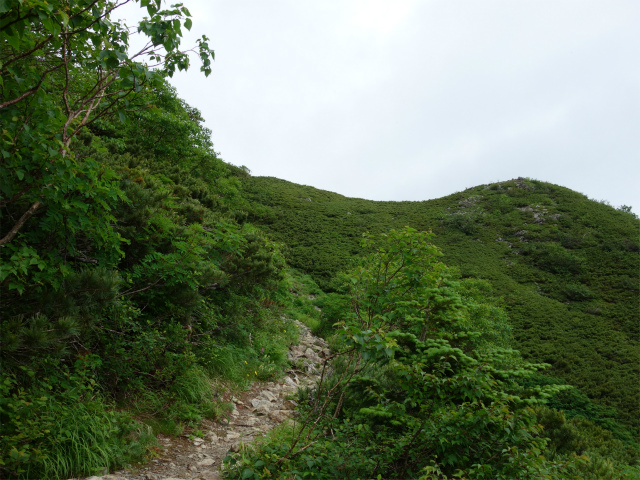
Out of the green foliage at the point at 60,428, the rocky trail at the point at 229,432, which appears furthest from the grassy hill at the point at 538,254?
the green foliage at the point at 60,428

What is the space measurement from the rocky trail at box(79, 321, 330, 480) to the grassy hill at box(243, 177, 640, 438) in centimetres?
454

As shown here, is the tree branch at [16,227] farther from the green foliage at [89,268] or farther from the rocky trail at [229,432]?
the rocky trail at [229,432]

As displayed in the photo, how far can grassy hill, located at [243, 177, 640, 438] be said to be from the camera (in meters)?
10.2

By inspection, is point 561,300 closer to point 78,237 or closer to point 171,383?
point 171,383

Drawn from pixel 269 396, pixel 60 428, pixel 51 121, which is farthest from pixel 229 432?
pixel 51 121

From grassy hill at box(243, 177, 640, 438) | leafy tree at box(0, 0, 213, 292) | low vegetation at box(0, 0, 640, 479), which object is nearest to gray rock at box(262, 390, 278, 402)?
low vegetation at box(0, 0, 640, 479)

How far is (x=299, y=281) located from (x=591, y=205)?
75.1 ft

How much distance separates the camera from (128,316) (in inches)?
147

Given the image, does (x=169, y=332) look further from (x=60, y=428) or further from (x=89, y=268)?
(x=60, y=428)

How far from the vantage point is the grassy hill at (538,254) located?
33.4 feet

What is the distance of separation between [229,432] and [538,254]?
2027 cm

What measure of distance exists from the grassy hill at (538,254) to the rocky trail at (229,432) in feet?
14.9

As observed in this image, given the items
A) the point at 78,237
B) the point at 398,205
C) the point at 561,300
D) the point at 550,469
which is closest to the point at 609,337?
the point at 561,300

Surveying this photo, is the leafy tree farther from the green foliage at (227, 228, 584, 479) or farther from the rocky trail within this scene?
the green foliage at (227, 228, 584, 479)
